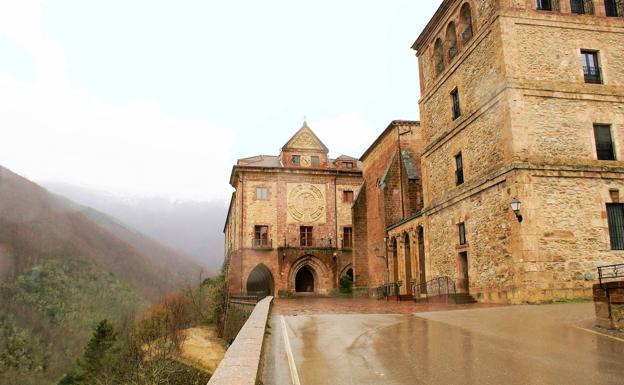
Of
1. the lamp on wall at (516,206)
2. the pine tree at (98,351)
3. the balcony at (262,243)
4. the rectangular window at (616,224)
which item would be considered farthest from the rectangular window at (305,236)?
the rectangular window at (616,224)

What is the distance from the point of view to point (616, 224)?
15.4m

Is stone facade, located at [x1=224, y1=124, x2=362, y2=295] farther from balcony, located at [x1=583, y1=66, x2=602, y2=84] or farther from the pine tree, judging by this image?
balcony, located at [x1=583, y1=66, x2=602, y2=84]

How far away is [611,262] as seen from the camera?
586 inches

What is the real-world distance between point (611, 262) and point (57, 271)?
7323cm

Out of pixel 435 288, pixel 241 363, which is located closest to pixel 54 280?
pixel 435 288

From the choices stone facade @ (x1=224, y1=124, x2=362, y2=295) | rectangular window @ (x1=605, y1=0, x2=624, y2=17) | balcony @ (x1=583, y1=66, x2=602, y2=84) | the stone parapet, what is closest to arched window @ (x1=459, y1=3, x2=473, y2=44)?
balcony @ (x1=583, y1=66, x2=602, y2=84)

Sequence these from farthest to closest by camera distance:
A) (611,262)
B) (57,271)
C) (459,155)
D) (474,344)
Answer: (57,271), (459,155), (611,262), (474,344)

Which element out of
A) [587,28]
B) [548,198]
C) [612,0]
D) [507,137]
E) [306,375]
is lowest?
[306,375]

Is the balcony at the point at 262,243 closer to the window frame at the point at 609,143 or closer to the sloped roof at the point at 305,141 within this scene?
the sloped roof at the point at 305,141

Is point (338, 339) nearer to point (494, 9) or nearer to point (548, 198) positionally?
point (548, 198)

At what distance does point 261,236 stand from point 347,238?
7039 millimetres

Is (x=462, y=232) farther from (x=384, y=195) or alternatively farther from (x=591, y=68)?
(x=384, y=195)

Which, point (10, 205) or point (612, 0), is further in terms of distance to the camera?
point (10, 205)

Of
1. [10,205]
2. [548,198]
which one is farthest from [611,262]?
[10,205]
